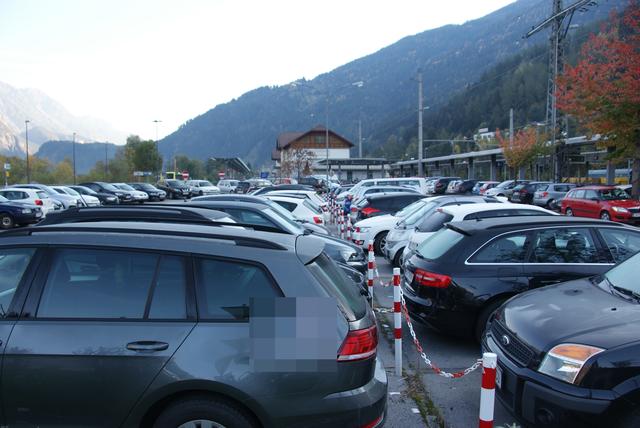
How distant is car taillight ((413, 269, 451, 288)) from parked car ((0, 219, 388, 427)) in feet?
8.99

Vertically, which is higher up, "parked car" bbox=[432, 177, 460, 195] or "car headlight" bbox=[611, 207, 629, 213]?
"parked car" bbox=[432, 177, 460, 195]

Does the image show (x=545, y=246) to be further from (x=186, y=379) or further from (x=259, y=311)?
(x=186, y=379)

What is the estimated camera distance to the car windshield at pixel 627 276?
435 centimetres

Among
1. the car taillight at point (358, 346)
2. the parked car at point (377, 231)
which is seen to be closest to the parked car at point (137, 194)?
the parked car at point (377, 231)

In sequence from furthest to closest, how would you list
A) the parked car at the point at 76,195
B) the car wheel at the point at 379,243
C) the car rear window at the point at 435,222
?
the parked car at the point at 76,195 < the car wheel at the point at 379,243 < the car rear window at the point at 435,222

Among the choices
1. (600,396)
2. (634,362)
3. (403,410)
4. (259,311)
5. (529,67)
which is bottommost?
(403,410)

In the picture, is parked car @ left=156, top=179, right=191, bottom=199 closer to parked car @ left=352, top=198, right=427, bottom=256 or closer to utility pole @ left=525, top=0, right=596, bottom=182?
utility pole @ left=525, top=0, right=596, bottom=182

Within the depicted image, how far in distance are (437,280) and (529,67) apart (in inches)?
4771

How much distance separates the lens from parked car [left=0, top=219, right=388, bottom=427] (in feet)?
9.63

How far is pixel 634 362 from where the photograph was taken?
3191mm

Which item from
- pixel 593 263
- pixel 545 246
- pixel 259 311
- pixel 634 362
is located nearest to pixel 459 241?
pixel 545 246

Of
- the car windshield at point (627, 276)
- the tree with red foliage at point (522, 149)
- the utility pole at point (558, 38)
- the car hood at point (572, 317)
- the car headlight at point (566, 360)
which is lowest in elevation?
the car headlight at point (566, 360)

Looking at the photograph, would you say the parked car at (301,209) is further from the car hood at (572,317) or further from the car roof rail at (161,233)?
the car roof rail at (161,233)

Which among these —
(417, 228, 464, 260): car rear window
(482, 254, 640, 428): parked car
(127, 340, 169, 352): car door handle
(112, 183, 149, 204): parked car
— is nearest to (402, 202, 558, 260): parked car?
(417, 228, 464, 260): car rear window
